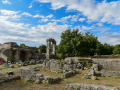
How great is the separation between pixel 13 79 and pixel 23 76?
958mm

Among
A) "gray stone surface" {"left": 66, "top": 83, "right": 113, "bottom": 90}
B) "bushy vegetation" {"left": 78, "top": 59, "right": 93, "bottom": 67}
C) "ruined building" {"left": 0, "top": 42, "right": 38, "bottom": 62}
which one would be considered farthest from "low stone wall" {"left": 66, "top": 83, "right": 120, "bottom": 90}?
"ruined building" {"left": 0, "top": 42, "right": 38, "bottom": 62}

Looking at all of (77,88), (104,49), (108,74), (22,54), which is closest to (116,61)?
(108,74)

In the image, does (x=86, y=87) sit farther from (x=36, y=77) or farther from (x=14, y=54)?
(x=14, y=54)

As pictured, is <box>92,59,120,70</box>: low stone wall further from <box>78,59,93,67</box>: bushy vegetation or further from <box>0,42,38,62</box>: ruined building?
<box>0,42,38,62</box>: ruined building

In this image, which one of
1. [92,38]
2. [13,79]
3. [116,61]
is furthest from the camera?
[92,38]

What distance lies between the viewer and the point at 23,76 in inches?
371

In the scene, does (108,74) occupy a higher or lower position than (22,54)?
lower

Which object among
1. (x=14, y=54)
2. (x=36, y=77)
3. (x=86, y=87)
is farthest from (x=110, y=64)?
(x=14, y=54)

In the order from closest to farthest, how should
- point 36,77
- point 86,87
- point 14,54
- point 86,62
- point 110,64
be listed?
point 86,87
point 36,77
point 110,64
point 86,62
point 14,54

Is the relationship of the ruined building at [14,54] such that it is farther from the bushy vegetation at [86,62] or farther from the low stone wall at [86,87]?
the low stone wall at [86,87]

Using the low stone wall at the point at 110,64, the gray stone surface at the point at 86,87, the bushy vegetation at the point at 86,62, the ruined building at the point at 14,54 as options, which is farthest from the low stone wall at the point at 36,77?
the ruined building at the point at 14,54

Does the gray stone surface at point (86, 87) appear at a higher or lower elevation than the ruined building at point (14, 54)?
lower

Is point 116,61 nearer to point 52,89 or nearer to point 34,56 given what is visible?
point 52,89

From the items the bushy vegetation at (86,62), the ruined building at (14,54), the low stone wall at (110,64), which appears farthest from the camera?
the ruined building at (14,54)
